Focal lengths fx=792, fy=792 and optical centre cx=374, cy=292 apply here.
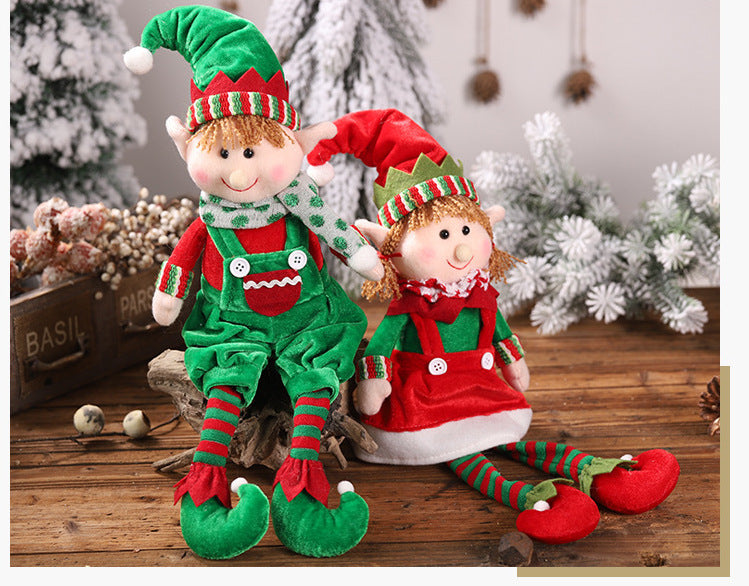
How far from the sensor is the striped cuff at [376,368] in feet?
4.17

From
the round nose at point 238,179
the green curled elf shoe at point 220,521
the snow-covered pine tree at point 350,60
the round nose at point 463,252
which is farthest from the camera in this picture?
the snow-covered pine tree at point 350,60

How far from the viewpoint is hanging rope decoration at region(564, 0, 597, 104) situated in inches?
76.0

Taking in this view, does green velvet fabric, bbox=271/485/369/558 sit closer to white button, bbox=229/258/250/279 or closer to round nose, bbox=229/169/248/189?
white button, bbox=229/258/250/279

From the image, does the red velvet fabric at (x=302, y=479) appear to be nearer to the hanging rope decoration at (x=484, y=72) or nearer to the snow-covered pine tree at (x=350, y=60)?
the snow-covered pine tree at (x=350, y=60)

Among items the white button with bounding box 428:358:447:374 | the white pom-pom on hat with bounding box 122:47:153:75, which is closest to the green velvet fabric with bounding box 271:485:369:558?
the white button with bounding box 428:358:447:374

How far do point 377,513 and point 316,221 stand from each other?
1.47ft

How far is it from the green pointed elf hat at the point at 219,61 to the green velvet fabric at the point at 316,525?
55 centimetres

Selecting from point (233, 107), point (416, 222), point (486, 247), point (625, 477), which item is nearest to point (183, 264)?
point (233, 107)

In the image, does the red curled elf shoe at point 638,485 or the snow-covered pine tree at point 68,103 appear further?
the snow-covered pine tree at point 68,103

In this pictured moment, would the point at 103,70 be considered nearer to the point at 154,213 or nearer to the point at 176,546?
the point at 154,213

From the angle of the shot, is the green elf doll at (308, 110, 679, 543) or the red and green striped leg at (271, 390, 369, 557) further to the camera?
the green elf doll at (308, 110, 679, 543)

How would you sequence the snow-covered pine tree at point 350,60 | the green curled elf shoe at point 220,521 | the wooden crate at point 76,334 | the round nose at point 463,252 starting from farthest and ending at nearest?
the snow-covered pine tree at point 350,60, the wooden crate at point 76,334, the round nose at point 463,252, the green curled elf shoe at point 220,521

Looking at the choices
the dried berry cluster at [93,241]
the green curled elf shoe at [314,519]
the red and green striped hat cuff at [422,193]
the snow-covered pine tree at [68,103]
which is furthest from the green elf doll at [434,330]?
the snow-covered pine tree at [68,103]

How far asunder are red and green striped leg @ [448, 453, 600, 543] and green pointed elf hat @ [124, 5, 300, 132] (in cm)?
63
